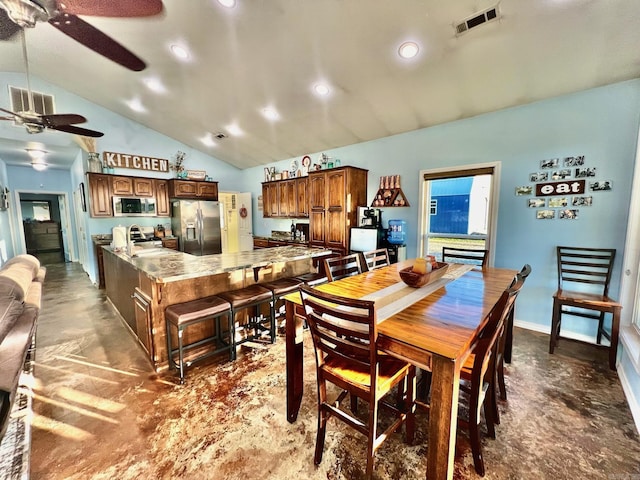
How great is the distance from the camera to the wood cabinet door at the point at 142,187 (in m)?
5.60

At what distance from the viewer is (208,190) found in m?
6.50

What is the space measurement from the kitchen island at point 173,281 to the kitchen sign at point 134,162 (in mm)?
3154

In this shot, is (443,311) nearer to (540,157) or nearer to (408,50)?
(408,50)

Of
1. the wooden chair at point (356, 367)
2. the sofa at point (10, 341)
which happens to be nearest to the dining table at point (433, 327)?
the wooden chair at point (356, 367)

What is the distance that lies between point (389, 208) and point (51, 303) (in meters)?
5.73

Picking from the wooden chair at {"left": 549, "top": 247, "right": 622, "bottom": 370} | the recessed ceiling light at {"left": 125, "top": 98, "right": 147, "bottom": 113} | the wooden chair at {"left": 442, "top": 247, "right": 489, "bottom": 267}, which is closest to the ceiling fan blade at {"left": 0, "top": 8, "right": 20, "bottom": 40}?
the recessed ceiling light at {"left": 125, "top": 98, "right": 147, "bottom": 113}

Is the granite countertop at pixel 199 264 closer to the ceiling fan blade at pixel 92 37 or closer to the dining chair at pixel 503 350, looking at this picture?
the ceiling fan blade at pixel 92 37

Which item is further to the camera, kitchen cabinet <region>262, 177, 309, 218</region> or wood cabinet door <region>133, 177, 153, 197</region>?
wood cabinet door <region>133, 177, 153, 197</region>

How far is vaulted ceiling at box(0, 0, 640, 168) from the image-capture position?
84.4 inches

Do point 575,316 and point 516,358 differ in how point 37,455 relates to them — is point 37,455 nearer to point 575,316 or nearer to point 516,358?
point 516,358

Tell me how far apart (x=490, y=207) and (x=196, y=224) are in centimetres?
578

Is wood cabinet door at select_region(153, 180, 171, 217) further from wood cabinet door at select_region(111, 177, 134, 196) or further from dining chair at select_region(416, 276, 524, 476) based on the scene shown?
dining chair at select_region(416, 276, 524, 476)

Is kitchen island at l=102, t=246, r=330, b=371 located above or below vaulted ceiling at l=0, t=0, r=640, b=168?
below

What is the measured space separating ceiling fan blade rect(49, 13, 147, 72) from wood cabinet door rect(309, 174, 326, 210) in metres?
3.06
